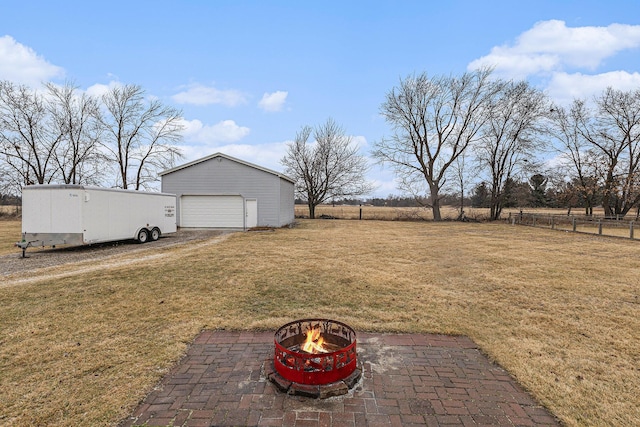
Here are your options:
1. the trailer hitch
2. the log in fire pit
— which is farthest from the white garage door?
the log in fire pit

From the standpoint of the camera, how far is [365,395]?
8.60 ft

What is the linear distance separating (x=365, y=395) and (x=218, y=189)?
16397 mm

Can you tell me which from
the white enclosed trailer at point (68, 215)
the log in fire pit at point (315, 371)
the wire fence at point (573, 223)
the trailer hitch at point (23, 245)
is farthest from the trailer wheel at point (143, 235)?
the wire fence at point (573, 223)

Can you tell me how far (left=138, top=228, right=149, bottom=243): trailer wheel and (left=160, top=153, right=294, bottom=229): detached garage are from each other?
5194 millimetres

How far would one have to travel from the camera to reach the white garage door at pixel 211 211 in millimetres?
17484

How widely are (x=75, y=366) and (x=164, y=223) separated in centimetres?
1111

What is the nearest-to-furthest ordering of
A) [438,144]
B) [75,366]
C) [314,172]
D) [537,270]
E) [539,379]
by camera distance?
[539,379], [75,366], [537,270], [438,144], [314,172]

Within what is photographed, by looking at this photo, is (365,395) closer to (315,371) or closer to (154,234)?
(315,371)

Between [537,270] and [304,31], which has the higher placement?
[304,31]

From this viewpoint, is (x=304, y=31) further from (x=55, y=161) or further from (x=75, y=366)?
(x=55, y=161)

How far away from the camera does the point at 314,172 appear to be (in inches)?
1219

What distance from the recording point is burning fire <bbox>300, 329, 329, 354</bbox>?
9.61ft

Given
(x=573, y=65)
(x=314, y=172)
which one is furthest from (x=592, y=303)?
(x=314, y=172)

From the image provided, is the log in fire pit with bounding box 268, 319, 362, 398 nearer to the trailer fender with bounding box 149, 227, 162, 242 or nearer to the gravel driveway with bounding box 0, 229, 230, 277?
the gravel driveway with bounding box 0, 229, 230, 277
